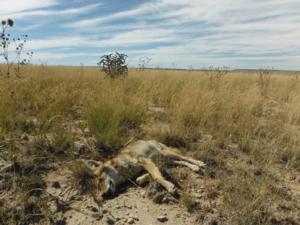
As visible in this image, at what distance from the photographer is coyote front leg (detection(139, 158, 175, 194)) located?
152 inches

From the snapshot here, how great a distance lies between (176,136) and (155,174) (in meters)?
1.27

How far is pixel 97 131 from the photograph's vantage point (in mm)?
4953

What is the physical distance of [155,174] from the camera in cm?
403

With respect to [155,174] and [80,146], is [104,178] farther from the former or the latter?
[80,146]

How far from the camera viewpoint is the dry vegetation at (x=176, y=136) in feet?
12.2

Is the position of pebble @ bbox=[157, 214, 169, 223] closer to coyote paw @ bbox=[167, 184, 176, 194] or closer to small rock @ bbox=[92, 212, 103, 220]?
coyote paw @ bbox=[167, 184, 176, 194]

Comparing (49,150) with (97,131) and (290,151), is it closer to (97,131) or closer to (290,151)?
(97,131)

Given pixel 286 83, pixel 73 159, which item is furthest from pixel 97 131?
pixel 286 83

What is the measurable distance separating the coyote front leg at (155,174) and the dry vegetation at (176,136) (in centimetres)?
22

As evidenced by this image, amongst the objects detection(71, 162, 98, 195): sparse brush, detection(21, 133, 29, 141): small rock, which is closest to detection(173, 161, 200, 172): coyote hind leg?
detection(71, 162, 98, 195): sparse brush

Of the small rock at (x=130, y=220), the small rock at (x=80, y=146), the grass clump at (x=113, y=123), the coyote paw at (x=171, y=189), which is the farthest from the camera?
the grass clump at (x=113, y=123)

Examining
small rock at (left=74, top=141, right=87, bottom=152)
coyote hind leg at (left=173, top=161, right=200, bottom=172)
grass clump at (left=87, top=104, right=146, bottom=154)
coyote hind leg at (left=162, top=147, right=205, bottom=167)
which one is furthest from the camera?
grass clump at (left=87, top=104, right=146, bottom=154)

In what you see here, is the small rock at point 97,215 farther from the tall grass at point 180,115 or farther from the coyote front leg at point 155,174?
the tall grass at point 180,115

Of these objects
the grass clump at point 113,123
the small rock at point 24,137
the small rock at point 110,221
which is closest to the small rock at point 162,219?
the small rock at point 110,221
